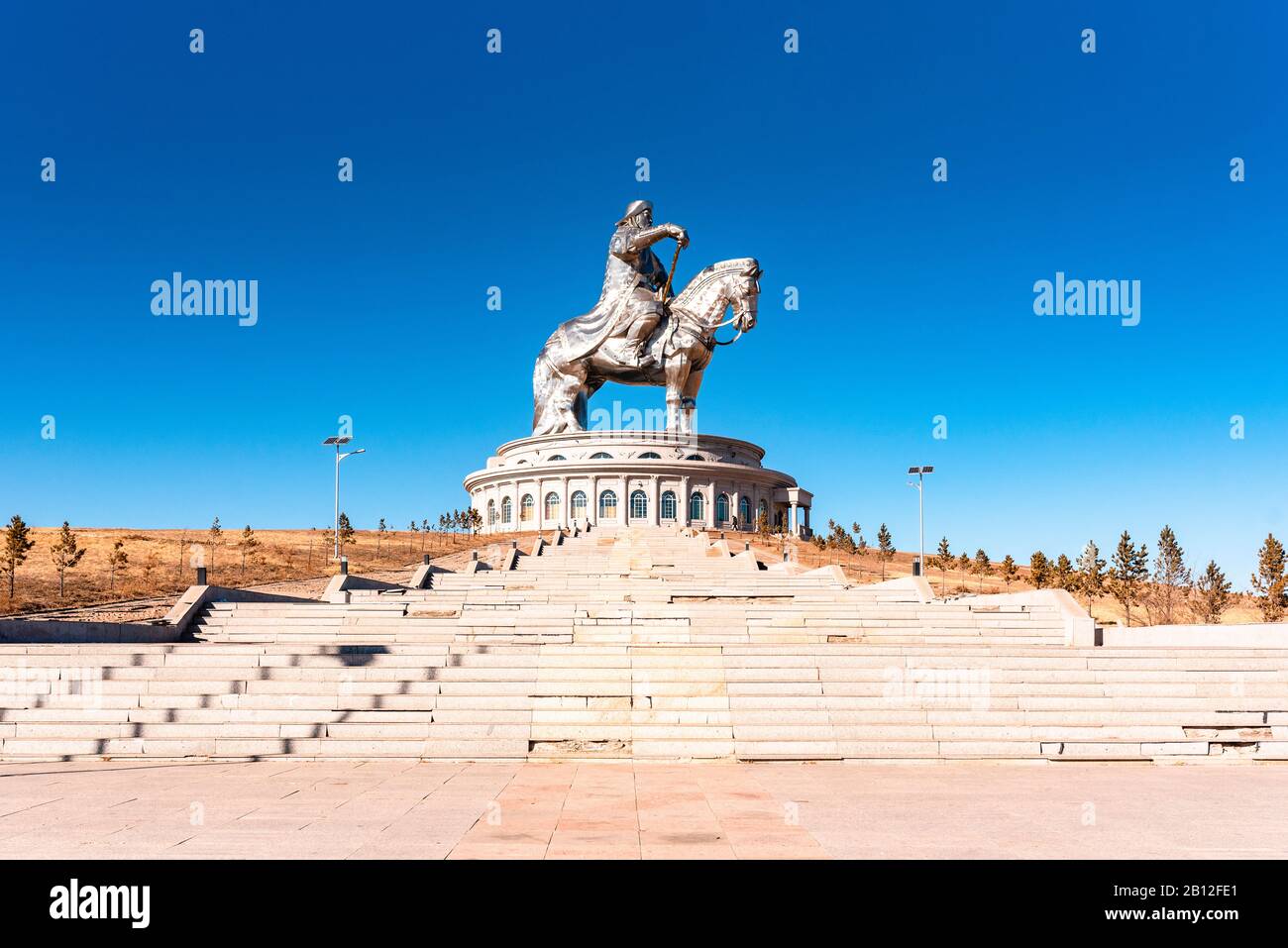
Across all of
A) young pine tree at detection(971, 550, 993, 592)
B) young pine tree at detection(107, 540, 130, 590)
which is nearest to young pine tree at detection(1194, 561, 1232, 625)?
young pine tree at detection(971, 550, 993, 592)

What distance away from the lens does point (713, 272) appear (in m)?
57.6

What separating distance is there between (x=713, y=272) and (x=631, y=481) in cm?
1442

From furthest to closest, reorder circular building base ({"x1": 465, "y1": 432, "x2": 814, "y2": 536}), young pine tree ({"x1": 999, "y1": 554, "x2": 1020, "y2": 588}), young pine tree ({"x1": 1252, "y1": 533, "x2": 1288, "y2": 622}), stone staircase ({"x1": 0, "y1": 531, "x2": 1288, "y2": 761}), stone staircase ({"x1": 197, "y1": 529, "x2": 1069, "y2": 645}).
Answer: circular building base ({"x1": 465, "y1": 432, "x2": 814, "y2": 536})
young pine tree ({"x1": 999, "y1": 554, "x2": 1020, "y2": 588})
young pine tree ({"x1": 1252, "y1": 533, "x2": 1288, "y2": 622})
stone staircase ({"x1": 197, "y1": 529, "x2": 1069, "y2": 645})
stone staircase ({"x1": 0, "y1": 531, "x2": 1288, "y2": 761})

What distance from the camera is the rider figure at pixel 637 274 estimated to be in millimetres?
56812

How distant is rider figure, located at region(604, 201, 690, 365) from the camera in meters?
56.8

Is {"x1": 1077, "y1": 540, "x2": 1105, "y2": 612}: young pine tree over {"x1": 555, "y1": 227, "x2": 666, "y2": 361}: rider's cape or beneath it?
beneath

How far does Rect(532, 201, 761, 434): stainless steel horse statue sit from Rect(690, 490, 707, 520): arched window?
14.9 feet

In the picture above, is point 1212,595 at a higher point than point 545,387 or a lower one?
lower

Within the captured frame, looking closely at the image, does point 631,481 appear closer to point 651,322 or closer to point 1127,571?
point 651,322

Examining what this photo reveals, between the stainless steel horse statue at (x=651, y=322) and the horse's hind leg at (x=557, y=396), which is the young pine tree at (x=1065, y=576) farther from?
the horse's hind leg at (x=557, y=396)

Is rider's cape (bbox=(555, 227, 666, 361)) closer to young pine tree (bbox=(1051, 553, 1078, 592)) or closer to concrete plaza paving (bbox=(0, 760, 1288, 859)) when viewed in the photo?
young pine tree (bbox=(1051, 553, 1078, 592))

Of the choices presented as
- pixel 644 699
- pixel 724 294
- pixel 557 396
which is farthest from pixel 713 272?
pixel 644 699
